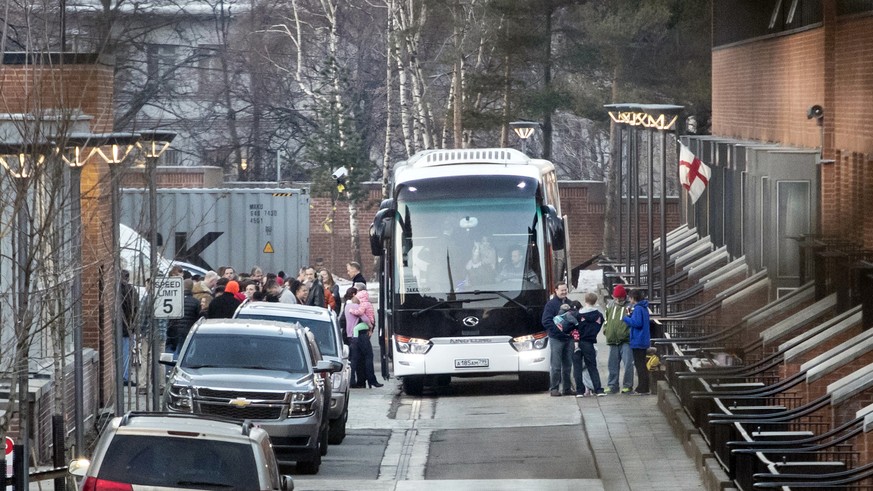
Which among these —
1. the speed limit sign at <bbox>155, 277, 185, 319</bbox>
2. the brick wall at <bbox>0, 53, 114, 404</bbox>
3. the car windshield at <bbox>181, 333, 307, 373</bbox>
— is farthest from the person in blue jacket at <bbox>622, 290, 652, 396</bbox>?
the brick wall at <bbox>0, 53, 114, 404</bbox>

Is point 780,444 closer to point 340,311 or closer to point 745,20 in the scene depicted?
point 340,311

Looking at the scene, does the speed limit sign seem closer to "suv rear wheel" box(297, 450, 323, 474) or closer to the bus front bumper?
"suv rear wheel" box(297, 450, 323, 474)

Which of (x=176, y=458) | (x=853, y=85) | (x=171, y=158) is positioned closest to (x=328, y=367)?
(x=176, y=458)

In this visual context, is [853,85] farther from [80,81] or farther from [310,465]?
[80,81]

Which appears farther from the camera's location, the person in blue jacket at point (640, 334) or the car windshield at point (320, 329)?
the person in blue jacket at point (640, 334)

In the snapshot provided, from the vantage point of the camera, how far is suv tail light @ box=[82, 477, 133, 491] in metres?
11.0

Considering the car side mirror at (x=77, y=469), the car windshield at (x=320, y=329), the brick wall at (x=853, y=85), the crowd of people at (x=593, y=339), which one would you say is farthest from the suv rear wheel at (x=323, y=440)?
the brick wall at (x=853, y=85)

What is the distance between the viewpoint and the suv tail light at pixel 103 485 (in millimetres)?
10992

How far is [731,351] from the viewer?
2111cm

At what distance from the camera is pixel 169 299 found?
65.5ft

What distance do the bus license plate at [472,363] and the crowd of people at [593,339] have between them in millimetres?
1067

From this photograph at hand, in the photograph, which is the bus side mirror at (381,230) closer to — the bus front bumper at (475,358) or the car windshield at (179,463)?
the bus front bumper at (475,358)

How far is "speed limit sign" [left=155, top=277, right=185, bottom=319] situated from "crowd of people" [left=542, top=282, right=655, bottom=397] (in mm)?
6338

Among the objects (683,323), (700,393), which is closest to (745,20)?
(683,323)
